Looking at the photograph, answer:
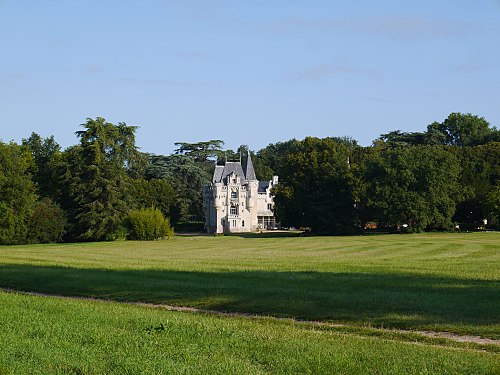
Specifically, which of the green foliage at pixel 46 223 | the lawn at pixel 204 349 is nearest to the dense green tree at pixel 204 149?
the green foliage at pixel 46 223

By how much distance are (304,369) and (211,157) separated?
143273 mm

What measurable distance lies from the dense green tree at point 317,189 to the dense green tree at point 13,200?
112ft

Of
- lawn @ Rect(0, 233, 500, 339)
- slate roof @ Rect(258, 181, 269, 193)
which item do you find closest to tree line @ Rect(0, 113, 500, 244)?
slate roof @ Rect(258, 181, 269, 193)

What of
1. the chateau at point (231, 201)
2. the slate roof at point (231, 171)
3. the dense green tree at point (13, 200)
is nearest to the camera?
the dense green tree at point (13, 200)

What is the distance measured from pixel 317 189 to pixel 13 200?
1559 inches

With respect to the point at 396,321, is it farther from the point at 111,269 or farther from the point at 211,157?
the point at 211,157

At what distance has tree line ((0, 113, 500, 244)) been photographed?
8194 cm

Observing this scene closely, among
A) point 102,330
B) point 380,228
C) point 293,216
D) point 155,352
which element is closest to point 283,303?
point 102,330

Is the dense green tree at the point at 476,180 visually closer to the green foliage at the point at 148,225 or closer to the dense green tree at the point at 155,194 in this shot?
the green foliage at the point at 148,225

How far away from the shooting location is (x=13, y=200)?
7831cm

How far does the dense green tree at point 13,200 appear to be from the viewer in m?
77.2

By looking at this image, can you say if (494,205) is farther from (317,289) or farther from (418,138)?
(317,289)

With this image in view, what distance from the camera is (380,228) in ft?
334

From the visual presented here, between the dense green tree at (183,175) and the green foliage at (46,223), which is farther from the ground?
the dense green tree at (183,175)
